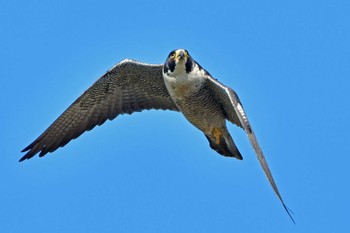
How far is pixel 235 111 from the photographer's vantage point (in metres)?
13.4

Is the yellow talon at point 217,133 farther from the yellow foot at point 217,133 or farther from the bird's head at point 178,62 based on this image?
the bird's head at point 178,62

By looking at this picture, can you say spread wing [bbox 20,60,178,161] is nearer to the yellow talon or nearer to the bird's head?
the yellow talon

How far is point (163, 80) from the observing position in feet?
48.6

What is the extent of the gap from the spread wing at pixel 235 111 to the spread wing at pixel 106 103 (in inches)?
51.2

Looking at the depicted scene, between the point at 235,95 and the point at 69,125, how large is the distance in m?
3.71

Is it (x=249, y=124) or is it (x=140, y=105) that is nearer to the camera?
(x=249, y=124)

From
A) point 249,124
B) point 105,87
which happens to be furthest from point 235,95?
point 105,87

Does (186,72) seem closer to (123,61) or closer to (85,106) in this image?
(123,61)

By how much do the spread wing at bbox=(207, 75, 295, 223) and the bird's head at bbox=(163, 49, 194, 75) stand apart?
0.51 m

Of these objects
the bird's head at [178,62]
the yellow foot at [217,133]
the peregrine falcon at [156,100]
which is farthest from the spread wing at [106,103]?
the bird's head at [178,62]

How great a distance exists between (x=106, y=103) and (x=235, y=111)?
308 centimetres

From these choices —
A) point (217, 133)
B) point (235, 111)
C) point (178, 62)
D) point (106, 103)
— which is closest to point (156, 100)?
point (106, 103)

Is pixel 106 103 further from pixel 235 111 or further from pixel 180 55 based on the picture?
pixel 235 111

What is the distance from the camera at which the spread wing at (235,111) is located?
1184 centimetres
